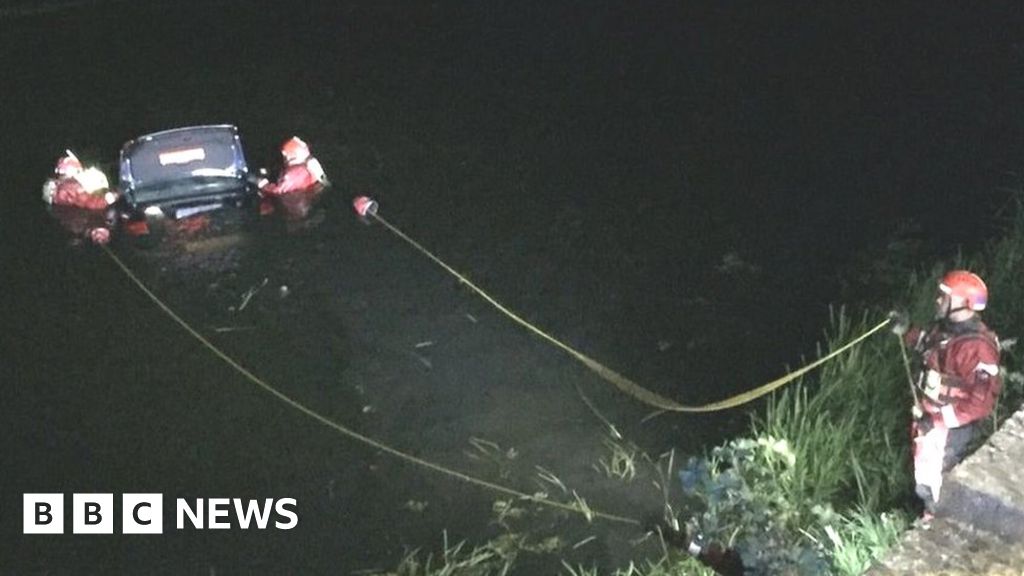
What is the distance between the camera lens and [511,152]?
325 inches

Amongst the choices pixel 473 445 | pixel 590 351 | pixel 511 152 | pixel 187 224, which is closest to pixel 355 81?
pixel 511 152

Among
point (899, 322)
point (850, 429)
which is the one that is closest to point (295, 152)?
point (899, 322)

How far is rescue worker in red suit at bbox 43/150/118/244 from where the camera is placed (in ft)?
23.7

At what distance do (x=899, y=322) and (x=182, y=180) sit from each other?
4039 millimetres

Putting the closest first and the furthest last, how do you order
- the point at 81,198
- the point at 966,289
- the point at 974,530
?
the point at 974,530 → the point at 966,289 → the point at 81,198

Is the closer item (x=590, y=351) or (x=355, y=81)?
(x=590, y=351)

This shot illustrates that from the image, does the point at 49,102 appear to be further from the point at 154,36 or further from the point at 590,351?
the point at 590,351

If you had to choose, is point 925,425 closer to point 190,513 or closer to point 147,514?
point 190,513

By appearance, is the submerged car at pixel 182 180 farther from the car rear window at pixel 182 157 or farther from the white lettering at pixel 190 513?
the white lettering at pixel 190 513

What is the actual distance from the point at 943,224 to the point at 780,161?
1.24 m

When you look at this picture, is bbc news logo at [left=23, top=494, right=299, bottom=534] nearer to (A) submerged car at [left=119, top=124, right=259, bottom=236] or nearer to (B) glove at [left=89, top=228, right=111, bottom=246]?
(B) glove at [left=89, top=228, right=111, bottom=246]

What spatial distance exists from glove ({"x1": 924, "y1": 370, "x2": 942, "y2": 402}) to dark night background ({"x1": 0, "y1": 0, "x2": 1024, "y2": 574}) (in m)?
1.42

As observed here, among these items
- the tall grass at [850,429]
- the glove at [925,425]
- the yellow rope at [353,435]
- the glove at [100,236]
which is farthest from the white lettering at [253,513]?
the glove at [925,425]

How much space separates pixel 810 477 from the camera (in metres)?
4.80
